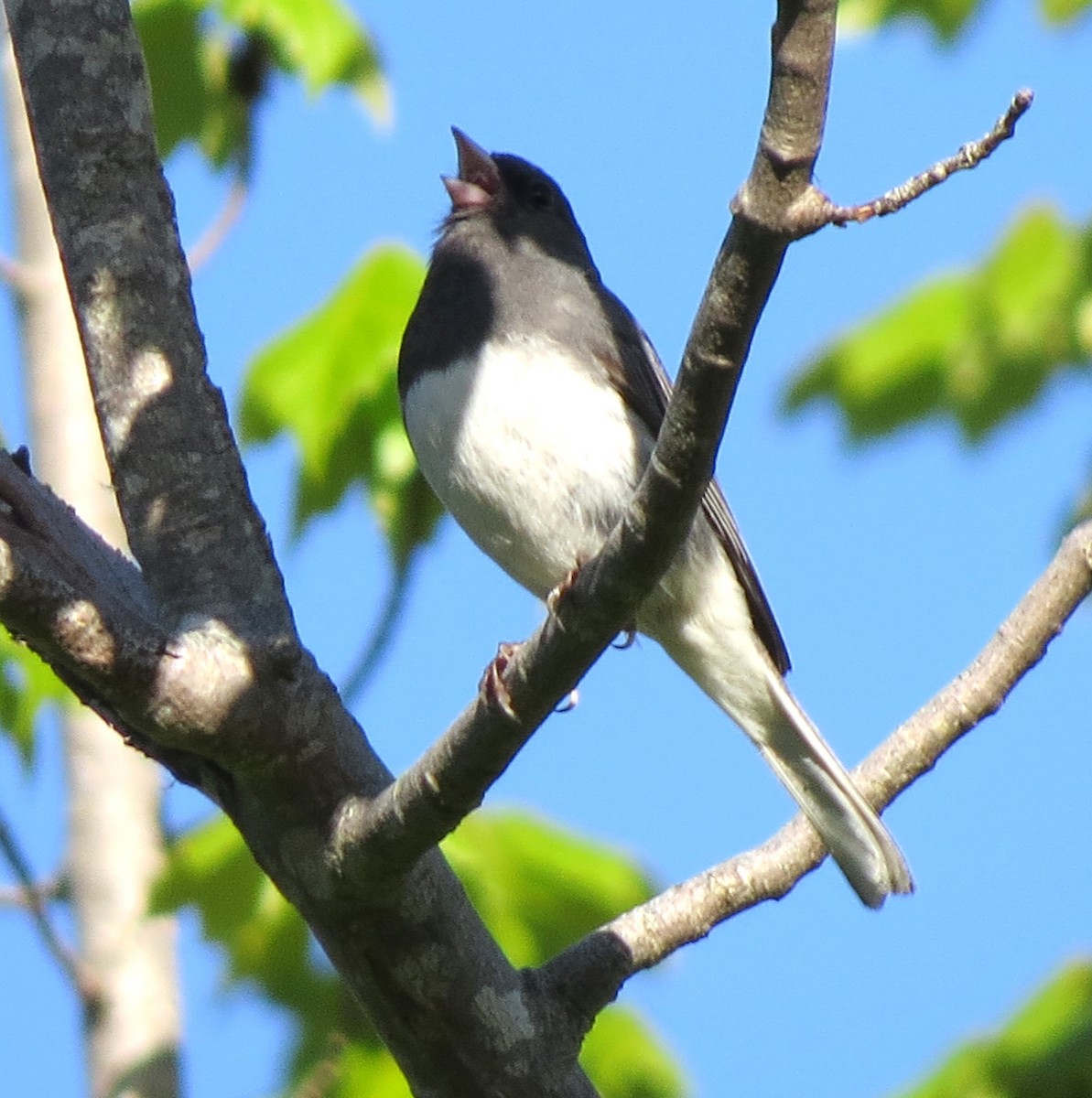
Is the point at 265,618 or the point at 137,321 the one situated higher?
the point at 137,321

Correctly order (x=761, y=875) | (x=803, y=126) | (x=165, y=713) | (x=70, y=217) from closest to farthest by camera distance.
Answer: (x=803, y=126), (x=165, y=713), (x=70, y=217), (x=761, y=875)

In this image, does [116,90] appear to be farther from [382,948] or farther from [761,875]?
[761,875]

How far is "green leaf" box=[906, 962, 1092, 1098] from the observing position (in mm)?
2219

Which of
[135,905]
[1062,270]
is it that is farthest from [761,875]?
[1062,270]

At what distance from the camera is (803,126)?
1.49m

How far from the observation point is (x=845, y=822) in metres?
2.57

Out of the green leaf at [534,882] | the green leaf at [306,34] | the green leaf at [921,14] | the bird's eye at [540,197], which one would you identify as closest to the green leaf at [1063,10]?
the green leaf at [921,14]

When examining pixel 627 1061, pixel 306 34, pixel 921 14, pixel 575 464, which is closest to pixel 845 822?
pixel 627 1061

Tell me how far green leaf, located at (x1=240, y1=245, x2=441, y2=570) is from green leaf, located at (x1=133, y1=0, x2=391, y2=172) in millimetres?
425

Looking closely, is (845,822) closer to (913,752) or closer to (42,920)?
(913,752)

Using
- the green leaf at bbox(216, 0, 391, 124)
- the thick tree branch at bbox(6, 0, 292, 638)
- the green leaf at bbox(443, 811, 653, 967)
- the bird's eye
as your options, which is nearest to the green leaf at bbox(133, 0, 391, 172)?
the green leaf at bbox(216, 0, 391, 124)

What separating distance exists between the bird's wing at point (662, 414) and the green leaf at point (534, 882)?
0.48 metres

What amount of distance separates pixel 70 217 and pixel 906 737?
4.17 ft

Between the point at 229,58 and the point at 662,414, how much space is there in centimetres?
107
